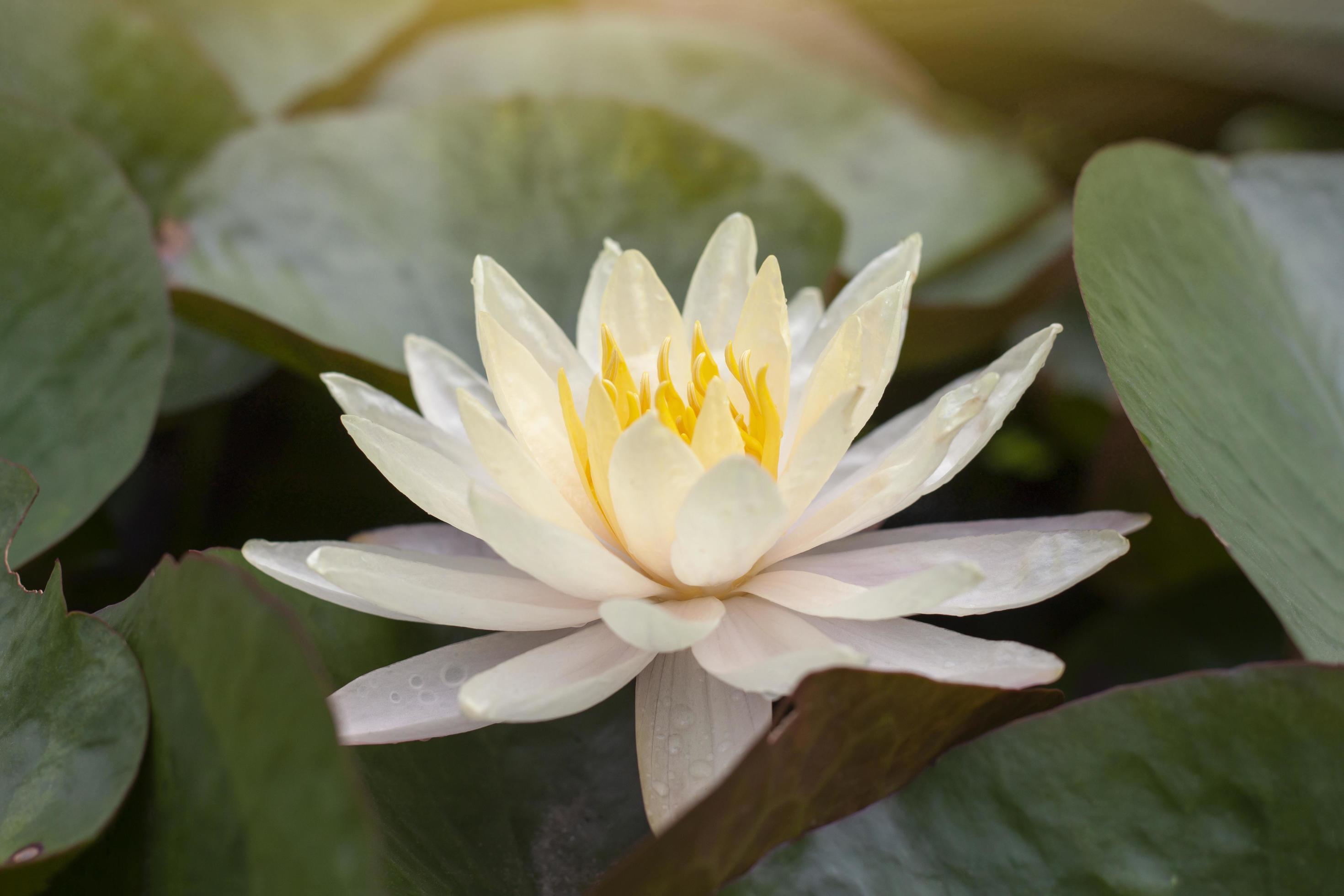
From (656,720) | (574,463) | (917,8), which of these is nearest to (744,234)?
(574,463)

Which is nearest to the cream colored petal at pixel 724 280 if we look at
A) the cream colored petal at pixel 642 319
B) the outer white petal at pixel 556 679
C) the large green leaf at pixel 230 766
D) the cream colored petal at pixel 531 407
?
the cream colored petal at pixel 642 319

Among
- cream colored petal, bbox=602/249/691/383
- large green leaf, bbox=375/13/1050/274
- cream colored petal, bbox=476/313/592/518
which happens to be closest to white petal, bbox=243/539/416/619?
cream colored petal, bbox=476/313/592/518

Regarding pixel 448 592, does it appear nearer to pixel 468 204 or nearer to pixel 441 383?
pixel 441 383

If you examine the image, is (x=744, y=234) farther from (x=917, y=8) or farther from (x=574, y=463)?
(x=917, y=8)

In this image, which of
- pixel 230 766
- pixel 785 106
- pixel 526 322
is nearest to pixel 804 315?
pixel 526 322

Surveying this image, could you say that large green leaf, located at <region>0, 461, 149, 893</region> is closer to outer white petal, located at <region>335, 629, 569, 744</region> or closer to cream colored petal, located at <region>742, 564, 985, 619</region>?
outer white petal, located at <region>335, 629, 569, 744</region>

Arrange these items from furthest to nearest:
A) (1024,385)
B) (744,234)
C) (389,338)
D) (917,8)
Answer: (917,8) → (389,338) → (744,234) → (1024,385)

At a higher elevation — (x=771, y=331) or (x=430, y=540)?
(x=771, y=331)
